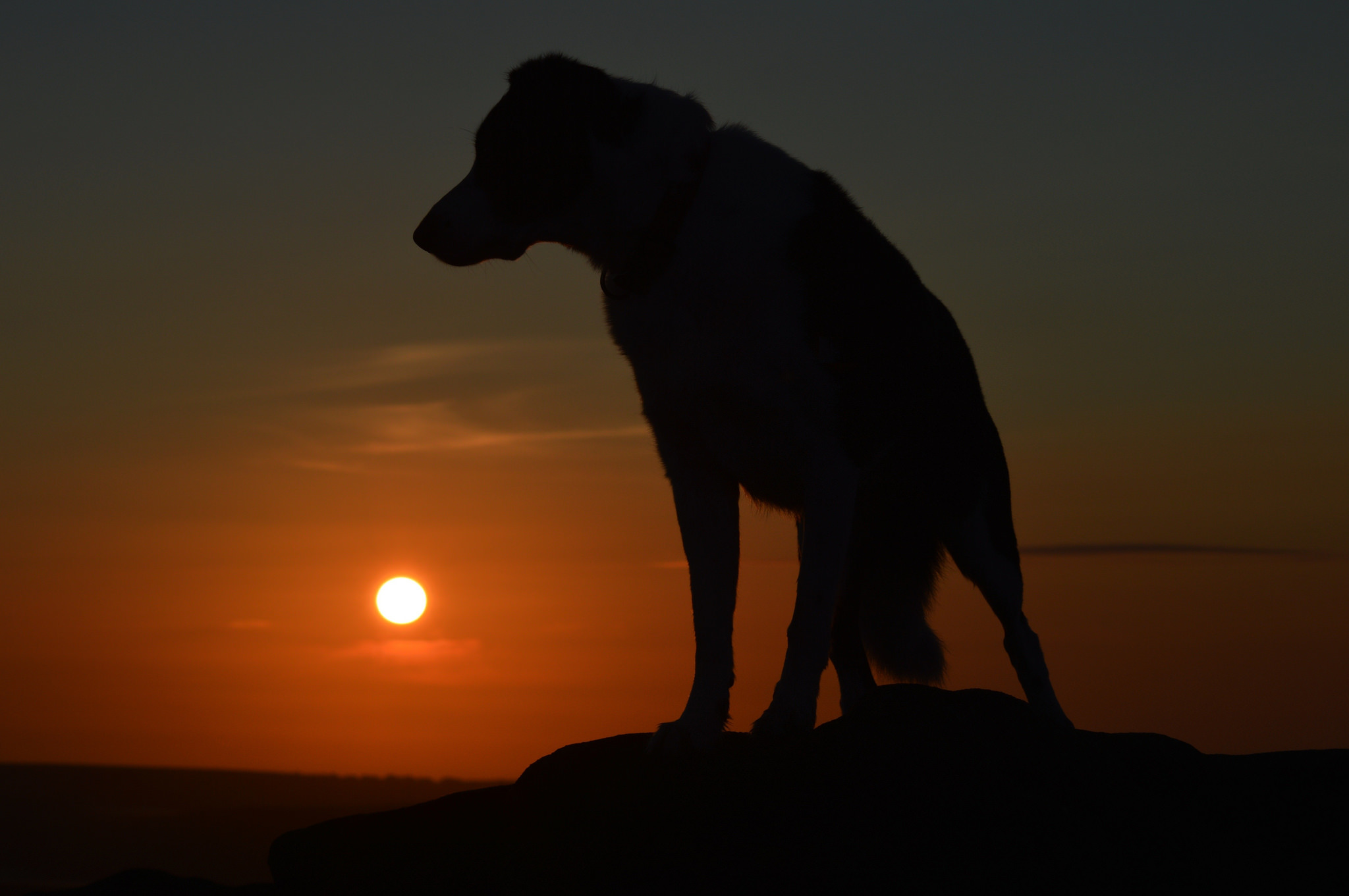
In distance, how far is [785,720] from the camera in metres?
3.63

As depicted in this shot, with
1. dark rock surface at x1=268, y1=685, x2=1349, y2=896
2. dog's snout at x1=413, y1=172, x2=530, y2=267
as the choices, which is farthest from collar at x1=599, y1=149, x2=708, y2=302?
dark rock surface at x1=268, y1=685, x2=1349, y2=896

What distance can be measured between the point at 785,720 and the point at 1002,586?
4.40 feet

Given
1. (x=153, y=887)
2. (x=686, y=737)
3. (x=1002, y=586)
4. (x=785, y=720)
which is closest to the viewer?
(x=785, y=720)

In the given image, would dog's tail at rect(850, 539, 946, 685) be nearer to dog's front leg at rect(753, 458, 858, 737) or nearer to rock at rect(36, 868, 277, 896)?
dog's front leg at rect(753, 458, 858, 737)

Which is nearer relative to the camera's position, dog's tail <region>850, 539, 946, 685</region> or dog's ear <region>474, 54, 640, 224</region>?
dog's ear <region>474, 54, 640, 224</region>

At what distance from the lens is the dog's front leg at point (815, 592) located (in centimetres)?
366

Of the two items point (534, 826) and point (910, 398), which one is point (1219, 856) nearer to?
point (910, 398)

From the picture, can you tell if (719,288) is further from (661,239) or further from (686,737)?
(686,737)

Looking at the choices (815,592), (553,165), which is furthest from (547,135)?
(815,592)

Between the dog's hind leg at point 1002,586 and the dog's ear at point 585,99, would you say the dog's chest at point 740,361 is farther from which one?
the dog's hind leg at point 1002,586

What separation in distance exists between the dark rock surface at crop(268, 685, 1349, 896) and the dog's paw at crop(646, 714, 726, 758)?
5 centimetres

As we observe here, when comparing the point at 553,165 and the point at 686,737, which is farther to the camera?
the point at 686,737

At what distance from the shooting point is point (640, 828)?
3.74 metres

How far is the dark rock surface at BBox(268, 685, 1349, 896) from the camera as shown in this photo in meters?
3.47
